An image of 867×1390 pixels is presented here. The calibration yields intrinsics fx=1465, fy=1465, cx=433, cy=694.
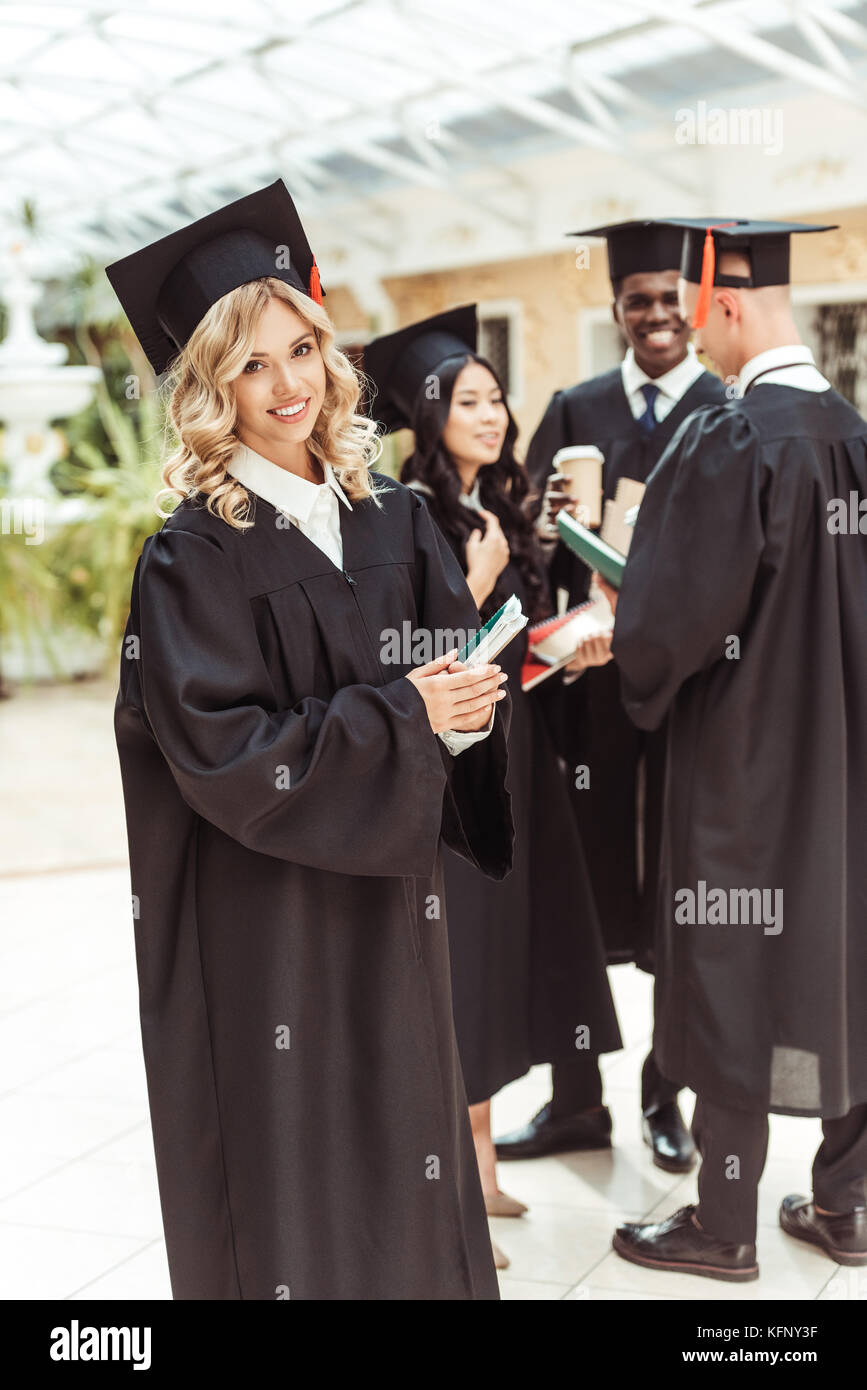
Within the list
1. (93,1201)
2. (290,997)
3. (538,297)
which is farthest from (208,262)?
(538,297)

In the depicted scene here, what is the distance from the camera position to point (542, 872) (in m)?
3.62

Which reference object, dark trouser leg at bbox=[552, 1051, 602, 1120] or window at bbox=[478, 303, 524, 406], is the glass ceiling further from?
dark trouser leg at bbox=[552, 1051, 602, 1120]

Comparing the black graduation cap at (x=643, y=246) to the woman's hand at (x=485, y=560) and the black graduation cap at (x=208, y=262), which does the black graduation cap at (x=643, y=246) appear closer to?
the woman's hand at (x=485, y=560)

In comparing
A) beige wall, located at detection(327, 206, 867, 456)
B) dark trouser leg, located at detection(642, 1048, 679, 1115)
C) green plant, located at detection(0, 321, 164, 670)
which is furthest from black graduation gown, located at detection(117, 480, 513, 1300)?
beige wall, located at detection(327, 206, 867, 456)

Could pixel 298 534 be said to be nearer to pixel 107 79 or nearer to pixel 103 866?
pixel 103 866

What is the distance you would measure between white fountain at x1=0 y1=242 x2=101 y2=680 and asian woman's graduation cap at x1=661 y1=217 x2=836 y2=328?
9376mm

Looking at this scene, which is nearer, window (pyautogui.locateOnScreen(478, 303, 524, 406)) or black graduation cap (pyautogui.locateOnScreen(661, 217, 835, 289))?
black graduation cap (pyautogui.locateOnScreen(661, 217, 835, 289))

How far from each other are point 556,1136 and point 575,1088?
14 centimetres

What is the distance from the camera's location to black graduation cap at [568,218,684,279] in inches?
142

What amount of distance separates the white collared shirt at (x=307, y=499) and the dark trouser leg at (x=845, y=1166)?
56.2 inches

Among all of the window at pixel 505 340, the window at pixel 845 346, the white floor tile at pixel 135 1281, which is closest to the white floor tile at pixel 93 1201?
the white floor tile at pixel 135 1281

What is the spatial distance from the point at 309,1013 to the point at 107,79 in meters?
13.0

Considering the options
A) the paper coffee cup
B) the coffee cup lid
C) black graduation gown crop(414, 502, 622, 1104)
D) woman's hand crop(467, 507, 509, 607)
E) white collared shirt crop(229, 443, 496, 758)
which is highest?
the coffee cup lid

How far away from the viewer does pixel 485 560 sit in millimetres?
3350
